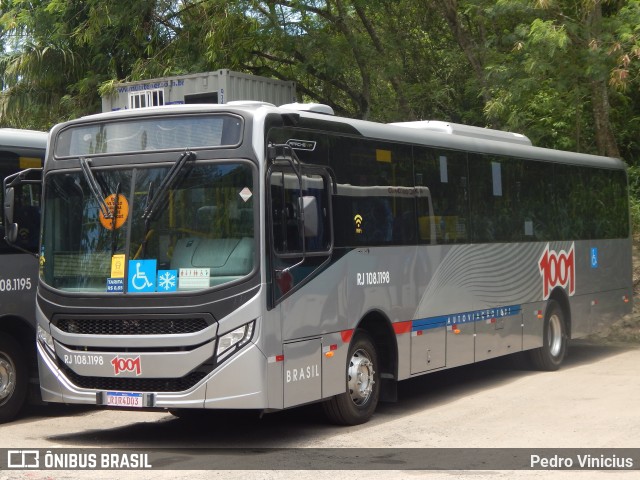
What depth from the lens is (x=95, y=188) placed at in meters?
9.94

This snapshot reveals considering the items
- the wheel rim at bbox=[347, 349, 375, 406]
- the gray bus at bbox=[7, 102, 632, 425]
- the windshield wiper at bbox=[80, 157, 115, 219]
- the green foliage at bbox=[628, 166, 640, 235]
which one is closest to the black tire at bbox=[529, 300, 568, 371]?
the gray bus at bbox=[7, 102, 632, 425]

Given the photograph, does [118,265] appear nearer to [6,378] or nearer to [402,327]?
[6,378]

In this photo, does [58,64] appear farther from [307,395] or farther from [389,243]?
[307,395]

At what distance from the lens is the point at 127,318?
375 inches

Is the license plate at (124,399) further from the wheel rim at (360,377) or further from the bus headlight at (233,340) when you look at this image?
the wheel rim at (360,377)

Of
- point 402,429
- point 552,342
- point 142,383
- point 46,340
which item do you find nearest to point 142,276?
point 142,383

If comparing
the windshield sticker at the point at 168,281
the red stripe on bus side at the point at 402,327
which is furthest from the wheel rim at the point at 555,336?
the windshield sticker at the point at 168,281

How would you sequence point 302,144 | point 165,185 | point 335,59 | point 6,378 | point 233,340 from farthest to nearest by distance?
point 335,59 < point 6,378 < point 302,144 < point 165,185 < point 233,340

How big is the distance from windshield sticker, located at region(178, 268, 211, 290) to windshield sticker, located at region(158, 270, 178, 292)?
0.04 metres

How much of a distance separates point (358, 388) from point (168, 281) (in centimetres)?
259

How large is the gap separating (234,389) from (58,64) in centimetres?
1481

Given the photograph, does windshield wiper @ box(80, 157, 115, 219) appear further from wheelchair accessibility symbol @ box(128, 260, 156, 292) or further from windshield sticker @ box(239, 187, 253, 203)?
windshield sticker @ box(239, 187, 253, 203)

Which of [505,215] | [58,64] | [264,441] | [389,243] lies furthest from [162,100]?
[264,441]

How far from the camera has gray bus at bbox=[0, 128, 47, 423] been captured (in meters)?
11.3
